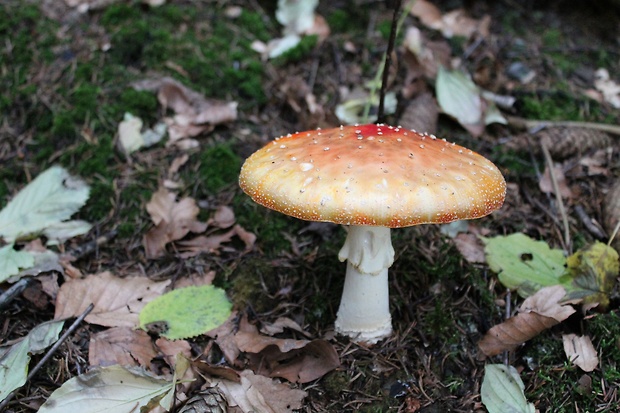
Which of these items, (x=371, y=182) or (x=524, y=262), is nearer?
(x=371, y=182)

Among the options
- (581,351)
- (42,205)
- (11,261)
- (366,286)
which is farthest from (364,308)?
(42,205)

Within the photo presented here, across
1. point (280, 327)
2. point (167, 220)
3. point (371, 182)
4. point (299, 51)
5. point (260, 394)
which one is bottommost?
point (280, 327)

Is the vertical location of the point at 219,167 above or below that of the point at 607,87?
below

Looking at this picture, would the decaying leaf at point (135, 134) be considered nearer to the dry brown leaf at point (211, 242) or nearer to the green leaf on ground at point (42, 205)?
the green leaf on ground at point (42, 205)

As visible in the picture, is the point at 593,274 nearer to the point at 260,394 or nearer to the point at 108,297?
the point at 260,394

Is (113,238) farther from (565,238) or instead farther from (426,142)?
(565,238)

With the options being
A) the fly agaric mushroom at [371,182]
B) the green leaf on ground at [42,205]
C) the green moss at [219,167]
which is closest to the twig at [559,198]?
the fly agaric mushroom at [371,182]

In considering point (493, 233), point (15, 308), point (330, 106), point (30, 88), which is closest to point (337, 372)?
point (493, 233)
